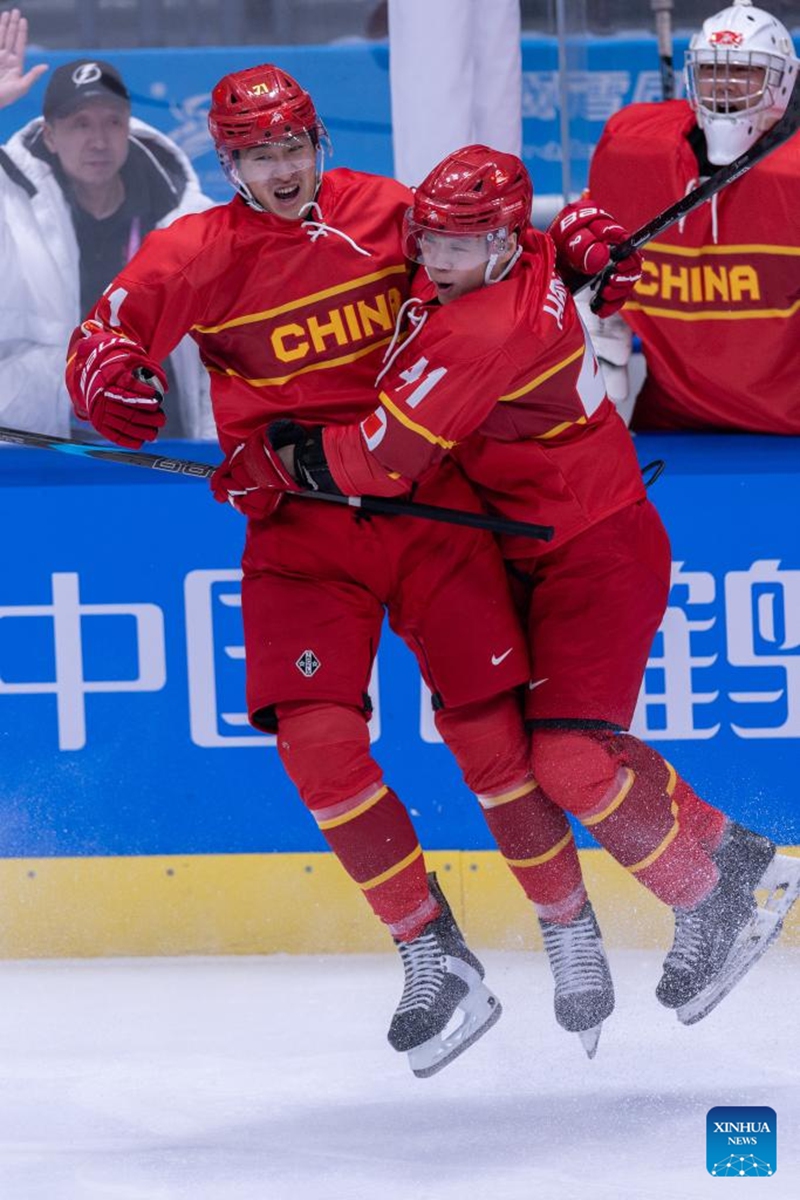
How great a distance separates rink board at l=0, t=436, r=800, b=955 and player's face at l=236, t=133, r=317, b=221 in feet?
3.07

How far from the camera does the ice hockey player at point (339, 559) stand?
3.15 m

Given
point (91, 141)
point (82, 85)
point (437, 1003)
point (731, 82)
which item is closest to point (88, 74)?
point (82, 85)

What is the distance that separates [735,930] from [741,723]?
80 cm

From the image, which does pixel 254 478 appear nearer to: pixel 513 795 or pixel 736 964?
pixel 513 795

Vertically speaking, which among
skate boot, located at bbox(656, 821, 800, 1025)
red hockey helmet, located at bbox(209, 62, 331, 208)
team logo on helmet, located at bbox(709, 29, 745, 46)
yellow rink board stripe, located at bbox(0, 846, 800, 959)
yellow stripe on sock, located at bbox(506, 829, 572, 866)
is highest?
red hockey helmet, located at bbox(209, 62, 331, 208)

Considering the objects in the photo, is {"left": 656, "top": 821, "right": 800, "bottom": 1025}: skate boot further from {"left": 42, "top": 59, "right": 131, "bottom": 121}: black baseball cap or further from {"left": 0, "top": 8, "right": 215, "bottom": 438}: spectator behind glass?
{"left": 42, "top": 59, "right": 131, "bottom": 121}: black baseball cap

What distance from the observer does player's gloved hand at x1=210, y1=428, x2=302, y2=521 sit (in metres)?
3.14

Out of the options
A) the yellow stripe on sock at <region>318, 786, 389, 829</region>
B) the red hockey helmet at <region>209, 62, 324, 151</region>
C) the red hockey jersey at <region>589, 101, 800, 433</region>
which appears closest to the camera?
the red hockey helmet at <region>209, 62, 324, 151</region>

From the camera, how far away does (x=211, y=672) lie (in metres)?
4.06

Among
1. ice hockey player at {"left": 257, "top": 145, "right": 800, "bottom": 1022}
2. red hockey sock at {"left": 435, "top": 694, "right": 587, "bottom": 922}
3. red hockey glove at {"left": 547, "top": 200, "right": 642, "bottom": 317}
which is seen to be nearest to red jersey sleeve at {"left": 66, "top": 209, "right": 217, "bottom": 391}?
ice hockey player at {"left": 257, "top": 145, "right": 800, "bottom": 1022}

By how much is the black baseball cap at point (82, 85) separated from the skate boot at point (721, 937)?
6.16 feet

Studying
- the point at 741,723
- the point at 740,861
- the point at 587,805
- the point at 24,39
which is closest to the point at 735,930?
the point at 740,861

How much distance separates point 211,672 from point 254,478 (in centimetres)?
95

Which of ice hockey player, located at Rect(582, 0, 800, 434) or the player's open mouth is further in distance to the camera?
ice hockey player, located at Rect(582, 0, 800, 434)
